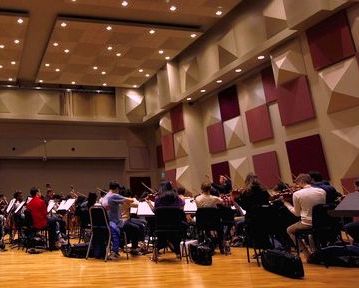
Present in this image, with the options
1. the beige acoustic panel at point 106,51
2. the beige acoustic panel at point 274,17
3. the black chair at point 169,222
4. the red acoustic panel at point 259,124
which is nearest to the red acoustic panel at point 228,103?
the red acoustic panel at point 259,124

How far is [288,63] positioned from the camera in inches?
381

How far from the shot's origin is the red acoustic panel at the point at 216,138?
13.0m

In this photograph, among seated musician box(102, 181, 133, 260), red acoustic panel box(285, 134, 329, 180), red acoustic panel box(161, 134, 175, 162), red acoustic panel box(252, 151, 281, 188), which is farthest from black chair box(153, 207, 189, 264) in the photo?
red acoustic panel box(161, 134, 175, 162)

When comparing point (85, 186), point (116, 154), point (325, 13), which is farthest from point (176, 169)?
point (325, 13)

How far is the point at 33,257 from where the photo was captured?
7738mm

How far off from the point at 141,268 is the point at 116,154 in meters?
12.7

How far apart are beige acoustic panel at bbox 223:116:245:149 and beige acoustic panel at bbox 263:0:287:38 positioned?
3.12 metres

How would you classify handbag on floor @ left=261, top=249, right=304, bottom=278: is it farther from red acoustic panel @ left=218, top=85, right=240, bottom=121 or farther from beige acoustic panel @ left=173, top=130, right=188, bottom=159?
beige acoustic panel @ left=173, top=130, right=188, bottom=159

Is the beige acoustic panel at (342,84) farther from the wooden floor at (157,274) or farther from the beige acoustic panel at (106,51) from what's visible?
the beige acoustic panel at (106,51)

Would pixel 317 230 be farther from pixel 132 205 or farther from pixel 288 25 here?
pixel 288 25

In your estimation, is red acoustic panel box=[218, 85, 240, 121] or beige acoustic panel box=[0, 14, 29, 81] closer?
beige acoustic panel box=[0, 14, 29, 81]

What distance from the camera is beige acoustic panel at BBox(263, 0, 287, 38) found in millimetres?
9852

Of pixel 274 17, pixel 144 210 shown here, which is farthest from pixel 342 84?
pixel 144 210

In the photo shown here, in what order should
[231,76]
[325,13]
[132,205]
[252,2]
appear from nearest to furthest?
1. [132,205]
2. [325,13]
3. [252,2]
4. [231,76]
